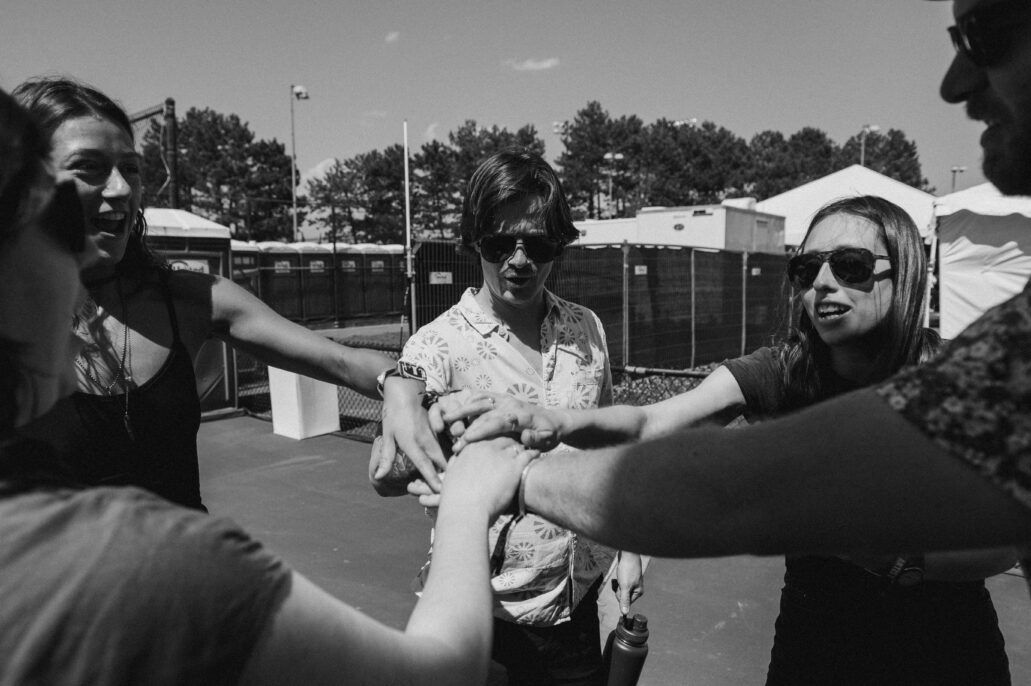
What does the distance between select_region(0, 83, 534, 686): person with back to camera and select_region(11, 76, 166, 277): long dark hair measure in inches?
44.6

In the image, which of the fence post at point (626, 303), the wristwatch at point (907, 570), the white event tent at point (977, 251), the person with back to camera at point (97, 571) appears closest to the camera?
the person with back to camera at point (97, 571)

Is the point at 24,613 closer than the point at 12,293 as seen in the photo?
Yes

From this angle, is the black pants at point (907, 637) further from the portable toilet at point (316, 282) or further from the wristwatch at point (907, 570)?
the portable toilet at point (316, 282)

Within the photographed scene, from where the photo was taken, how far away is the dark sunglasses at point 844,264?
2.17 metres

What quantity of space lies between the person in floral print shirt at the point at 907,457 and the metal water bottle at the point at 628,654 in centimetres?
139

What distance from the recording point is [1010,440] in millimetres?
843

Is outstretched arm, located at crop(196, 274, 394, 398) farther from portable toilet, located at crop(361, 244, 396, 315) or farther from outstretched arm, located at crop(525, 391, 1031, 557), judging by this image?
portable toilet, located at crop(361, 244, 396, 315)

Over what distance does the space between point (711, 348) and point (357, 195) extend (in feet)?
192

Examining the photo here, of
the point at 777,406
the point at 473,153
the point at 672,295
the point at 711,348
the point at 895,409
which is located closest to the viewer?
the point at 895,409

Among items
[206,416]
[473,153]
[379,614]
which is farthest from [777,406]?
[473,153]

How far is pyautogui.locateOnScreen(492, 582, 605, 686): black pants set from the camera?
7.36ft

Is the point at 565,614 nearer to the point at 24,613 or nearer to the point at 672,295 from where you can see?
the point at 24,613

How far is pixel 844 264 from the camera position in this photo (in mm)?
2197

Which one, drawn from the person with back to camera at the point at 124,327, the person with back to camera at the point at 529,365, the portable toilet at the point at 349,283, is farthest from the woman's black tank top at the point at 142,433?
the portable toilet at the point at 349,283
